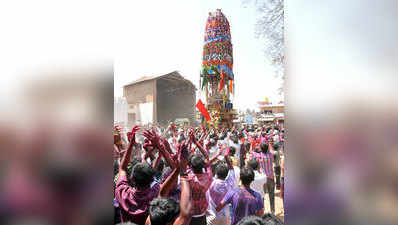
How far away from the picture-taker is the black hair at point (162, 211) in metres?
1.52

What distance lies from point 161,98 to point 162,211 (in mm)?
26189

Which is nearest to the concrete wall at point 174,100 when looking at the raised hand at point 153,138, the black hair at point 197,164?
the black hair at point 197,164

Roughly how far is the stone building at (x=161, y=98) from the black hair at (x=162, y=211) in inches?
919

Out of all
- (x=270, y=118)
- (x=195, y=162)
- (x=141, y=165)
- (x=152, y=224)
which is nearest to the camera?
(x=152, y=224)

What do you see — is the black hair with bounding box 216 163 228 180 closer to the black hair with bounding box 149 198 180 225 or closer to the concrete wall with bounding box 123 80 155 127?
the black hair with bounding box 149 198 180 225

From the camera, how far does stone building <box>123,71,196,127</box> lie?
26.2 meters

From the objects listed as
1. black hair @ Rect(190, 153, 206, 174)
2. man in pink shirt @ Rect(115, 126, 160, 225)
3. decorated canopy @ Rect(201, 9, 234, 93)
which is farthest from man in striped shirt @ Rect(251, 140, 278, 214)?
decorated canopy @ Rect(201, 9, 234, 93)

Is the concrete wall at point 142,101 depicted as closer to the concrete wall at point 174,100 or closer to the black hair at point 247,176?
the concrete wall at point 174,100

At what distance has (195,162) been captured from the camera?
8.59 ft
